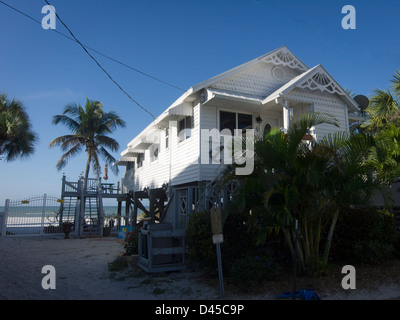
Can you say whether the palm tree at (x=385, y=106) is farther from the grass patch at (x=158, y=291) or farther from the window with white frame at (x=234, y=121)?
the grass patch at (x=158, y=291)

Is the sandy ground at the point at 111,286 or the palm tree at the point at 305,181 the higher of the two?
the palm tree at the point at 305,181

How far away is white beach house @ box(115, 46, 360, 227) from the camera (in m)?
11.0

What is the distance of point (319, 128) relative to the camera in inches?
468

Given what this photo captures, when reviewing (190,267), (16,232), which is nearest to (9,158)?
(16,232)

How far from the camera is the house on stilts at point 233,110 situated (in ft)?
36.1

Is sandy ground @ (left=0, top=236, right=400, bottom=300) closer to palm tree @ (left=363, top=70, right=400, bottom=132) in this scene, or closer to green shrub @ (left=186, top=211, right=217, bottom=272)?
green shrub @ (left=186, top=211, right=217, bottom=272)

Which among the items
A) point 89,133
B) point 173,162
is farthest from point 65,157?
point 173,162

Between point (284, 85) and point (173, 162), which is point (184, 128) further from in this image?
point (284, 85)

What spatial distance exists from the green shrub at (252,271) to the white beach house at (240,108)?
3333 millimetres

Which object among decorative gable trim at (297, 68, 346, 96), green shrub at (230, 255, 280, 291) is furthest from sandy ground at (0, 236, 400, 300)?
decorative gable trim at (297, 68, 346, 96)

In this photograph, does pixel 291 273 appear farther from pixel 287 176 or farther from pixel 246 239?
pixel 287 176

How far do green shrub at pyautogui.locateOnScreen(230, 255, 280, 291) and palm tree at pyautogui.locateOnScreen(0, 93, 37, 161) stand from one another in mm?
13599

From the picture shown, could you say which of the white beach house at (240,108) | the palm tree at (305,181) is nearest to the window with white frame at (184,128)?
the white beach house at (240,108)
